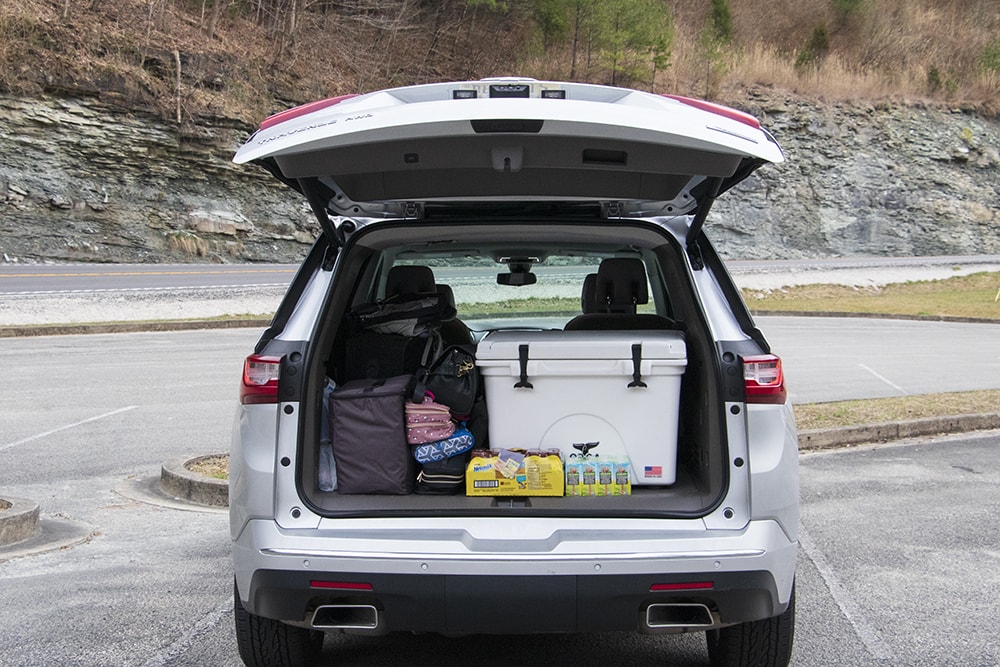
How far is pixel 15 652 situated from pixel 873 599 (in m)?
3.80

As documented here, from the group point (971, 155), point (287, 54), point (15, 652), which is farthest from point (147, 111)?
point (971, 155)

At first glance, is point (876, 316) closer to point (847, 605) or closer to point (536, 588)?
point (847, 605)

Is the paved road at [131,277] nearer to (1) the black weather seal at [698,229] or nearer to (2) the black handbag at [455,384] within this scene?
(2) the black handbag at [455,384]

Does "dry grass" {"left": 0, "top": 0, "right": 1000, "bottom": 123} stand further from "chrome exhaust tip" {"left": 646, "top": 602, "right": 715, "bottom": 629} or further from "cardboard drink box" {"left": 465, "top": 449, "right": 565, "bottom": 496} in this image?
"chrome exhaust tip" {"left": 646, "top": 602, "right": 715, "bottom": 629}

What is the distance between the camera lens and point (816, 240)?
146 feet

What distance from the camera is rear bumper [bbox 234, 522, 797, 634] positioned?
133 inches

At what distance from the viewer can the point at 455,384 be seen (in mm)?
4293

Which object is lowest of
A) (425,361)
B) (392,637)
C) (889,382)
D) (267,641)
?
(889,382)

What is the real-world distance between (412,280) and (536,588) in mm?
2228

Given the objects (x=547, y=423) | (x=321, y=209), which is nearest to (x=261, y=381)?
(x=321, y=209)

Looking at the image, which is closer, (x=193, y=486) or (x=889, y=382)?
(x=193, y=486)

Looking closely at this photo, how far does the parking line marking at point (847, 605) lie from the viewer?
449cm

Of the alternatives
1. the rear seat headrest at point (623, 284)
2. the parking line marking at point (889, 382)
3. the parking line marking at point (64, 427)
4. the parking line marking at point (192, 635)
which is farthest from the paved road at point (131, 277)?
the rear seat headrest at point (623, 284)

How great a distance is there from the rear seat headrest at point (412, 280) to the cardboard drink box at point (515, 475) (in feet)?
4.94
